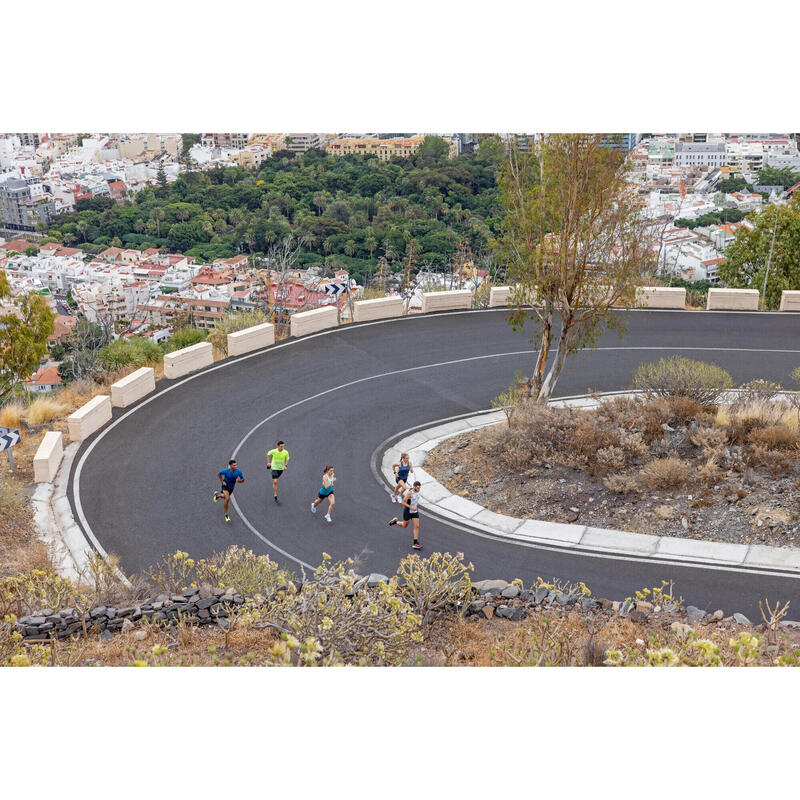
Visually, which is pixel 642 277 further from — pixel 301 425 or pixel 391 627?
pixel 391 627

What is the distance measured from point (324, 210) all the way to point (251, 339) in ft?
164

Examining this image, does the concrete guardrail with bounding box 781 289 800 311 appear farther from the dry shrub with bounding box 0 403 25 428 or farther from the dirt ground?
the dry shrub with bounding box 0 403 25 428

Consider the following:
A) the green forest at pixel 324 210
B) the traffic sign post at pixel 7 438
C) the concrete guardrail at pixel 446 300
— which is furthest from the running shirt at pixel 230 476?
the green forest at pixel 324 210

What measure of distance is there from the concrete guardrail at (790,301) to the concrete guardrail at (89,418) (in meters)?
18.5

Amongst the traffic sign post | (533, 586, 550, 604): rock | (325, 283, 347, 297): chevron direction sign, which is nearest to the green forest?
(325, 283, 347, 297): chevron direction sign

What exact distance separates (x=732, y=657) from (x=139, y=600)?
7.68 m

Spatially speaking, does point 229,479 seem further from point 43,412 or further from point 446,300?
point 446,300

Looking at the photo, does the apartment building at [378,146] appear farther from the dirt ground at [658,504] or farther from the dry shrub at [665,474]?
the dry shrub at [665,474]

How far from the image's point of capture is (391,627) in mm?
10367

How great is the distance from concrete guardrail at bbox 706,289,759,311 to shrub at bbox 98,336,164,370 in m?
15.9

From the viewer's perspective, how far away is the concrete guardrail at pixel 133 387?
20359mm

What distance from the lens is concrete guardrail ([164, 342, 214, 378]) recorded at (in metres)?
21.8

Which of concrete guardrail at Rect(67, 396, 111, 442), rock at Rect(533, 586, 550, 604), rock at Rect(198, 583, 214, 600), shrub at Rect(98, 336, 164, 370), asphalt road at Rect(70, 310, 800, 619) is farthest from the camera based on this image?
shrub at Rect(98, 336, 164, 370)

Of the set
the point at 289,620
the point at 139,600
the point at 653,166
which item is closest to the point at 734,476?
the point at 289,620
